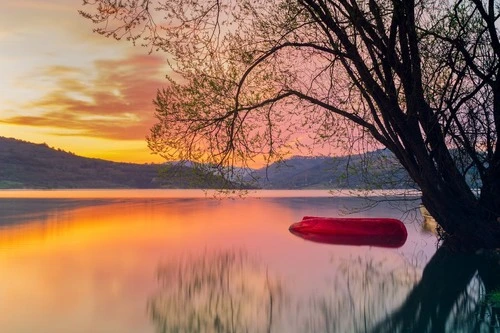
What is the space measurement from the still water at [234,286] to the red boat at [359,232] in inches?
34.7

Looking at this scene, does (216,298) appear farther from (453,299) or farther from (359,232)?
(359,232)

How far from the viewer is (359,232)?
25734mm

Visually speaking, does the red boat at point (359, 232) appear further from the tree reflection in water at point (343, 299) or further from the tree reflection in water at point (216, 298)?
the tree reflection in water at point (216, 298)

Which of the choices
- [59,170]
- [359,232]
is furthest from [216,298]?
[59,170]

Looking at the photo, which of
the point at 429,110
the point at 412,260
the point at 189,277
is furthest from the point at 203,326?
the point at 412,260

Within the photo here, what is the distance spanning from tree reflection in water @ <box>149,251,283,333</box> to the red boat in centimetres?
823

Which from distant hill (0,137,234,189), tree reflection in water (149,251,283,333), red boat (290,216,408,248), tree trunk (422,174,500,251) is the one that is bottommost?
tree reflection in water (149,251,283,333)

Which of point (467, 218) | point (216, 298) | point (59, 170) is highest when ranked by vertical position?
point (59, 170)

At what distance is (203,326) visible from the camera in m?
10.3

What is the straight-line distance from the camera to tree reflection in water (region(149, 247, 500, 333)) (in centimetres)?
1019

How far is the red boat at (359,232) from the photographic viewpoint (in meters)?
24.6

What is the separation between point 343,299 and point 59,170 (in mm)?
161683

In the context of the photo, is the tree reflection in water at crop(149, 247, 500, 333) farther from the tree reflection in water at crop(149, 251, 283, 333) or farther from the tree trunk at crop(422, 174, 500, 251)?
the tree trunk at crop(422, 174, 500, 251)

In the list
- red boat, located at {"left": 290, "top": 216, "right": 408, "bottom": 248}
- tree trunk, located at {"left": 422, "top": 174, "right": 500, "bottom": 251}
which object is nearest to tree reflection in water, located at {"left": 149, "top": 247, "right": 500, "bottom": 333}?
tree trunk, located at {"left": 422, "top": 174, "right": 500, "bottom": 251}
